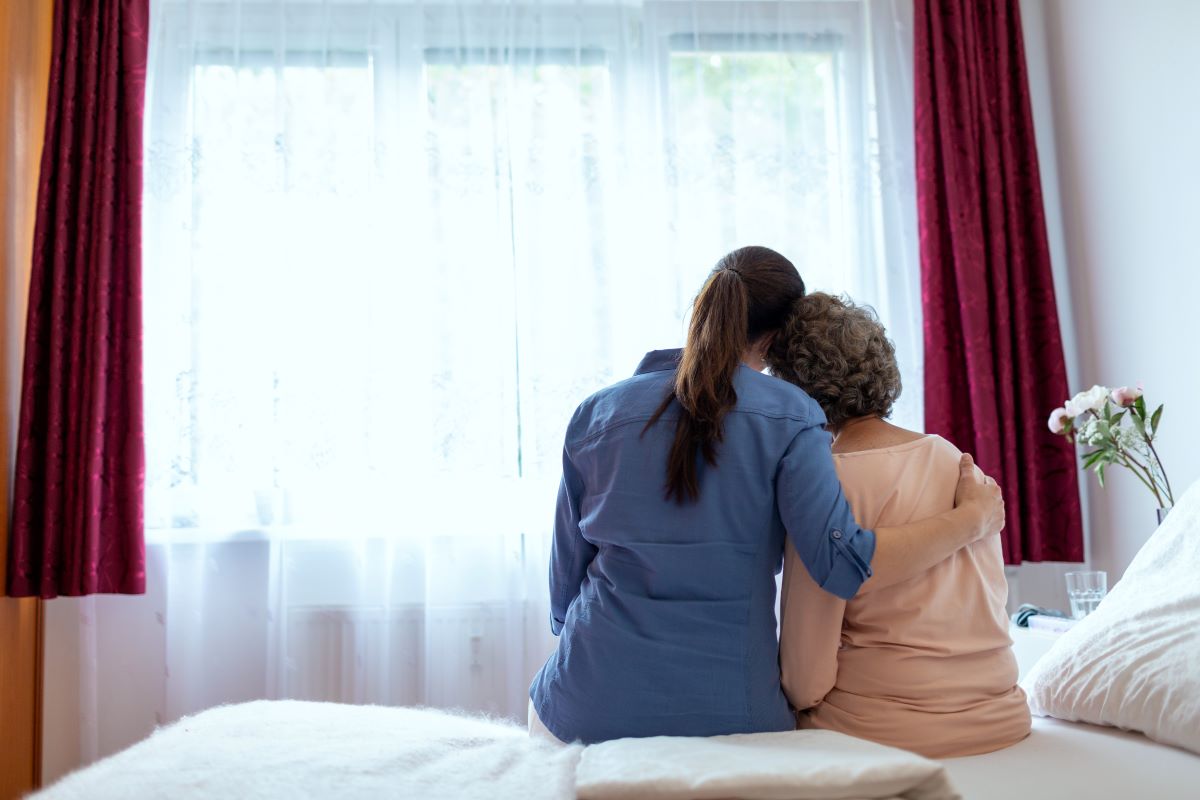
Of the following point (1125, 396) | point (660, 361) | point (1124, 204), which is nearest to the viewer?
point (660, 361)

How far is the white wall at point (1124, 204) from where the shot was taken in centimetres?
257

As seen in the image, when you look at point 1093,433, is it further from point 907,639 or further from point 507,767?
point 507,767

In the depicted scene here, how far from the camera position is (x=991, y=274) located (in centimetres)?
310

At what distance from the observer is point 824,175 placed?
123 inches

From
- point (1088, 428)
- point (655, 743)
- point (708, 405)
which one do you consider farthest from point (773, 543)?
point (1088, 428)

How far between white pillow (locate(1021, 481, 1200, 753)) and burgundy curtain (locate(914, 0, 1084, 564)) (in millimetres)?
1347

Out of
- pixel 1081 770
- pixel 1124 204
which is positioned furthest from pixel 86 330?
pixel 1124 204

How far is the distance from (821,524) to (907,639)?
0.79 feet

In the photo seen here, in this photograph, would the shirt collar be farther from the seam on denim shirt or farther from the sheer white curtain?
the sheer white curtain

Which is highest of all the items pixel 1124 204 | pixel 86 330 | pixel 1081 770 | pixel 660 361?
pixel 1124 204

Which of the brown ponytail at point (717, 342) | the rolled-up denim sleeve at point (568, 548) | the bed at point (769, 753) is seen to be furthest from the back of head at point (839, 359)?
the bed at point (769, 753)

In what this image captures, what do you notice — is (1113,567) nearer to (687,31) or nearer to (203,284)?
(687,31)

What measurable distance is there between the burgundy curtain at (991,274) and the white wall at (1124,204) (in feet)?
0.42

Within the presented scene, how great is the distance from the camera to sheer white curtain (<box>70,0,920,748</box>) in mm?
2939
